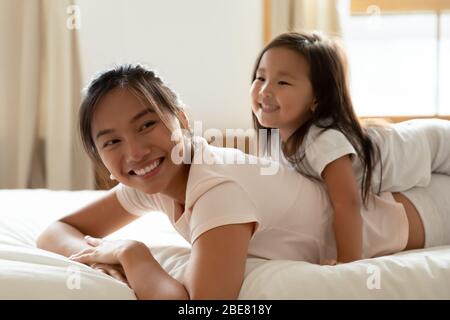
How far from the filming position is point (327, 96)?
1.51 m

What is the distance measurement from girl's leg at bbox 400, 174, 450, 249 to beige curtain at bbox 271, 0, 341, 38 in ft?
5.12

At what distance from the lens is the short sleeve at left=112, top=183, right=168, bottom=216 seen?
4.79 ft

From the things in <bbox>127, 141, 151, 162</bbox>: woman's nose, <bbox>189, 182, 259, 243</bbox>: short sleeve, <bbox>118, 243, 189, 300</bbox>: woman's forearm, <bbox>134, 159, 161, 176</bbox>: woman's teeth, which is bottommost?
<bbox>118, 243, 189, 300</bbox>: woman's forearm

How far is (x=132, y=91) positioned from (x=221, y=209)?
0.29 m

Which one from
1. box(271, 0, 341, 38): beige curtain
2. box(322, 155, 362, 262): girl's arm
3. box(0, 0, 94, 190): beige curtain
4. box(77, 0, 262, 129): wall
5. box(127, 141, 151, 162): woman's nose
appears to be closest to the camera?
box(127, 141, 151, 162): woman's nose

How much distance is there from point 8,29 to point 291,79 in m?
2.03

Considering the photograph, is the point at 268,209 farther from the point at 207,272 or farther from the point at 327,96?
the point at 327,96

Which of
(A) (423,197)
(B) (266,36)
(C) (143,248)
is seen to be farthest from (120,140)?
(B) (266,36)

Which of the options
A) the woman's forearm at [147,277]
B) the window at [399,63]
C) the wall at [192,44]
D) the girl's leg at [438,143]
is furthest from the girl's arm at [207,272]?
the window at [399,63]

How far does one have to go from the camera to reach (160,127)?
1210 millimetres

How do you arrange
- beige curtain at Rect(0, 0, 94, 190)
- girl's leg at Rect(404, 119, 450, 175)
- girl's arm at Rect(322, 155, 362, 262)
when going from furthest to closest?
beige curtain at Rect(0, 0, 94, 190) → girl's leg at Rect(404, 119, 450, 175) → girl's arm at Rect(322, 155, 362, 262)

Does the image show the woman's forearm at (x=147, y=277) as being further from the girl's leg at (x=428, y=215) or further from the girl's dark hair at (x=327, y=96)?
the girl's leg at (x=428, y=215)

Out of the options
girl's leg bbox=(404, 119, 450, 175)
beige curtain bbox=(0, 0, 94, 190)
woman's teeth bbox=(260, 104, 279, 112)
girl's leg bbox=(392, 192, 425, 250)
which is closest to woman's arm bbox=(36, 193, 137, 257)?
woman's teeth bbox=(260, 104, 279, 112)

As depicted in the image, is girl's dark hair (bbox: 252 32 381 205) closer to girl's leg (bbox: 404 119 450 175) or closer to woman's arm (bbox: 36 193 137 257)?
girl's leg (bbox: 404 119 450 175)
